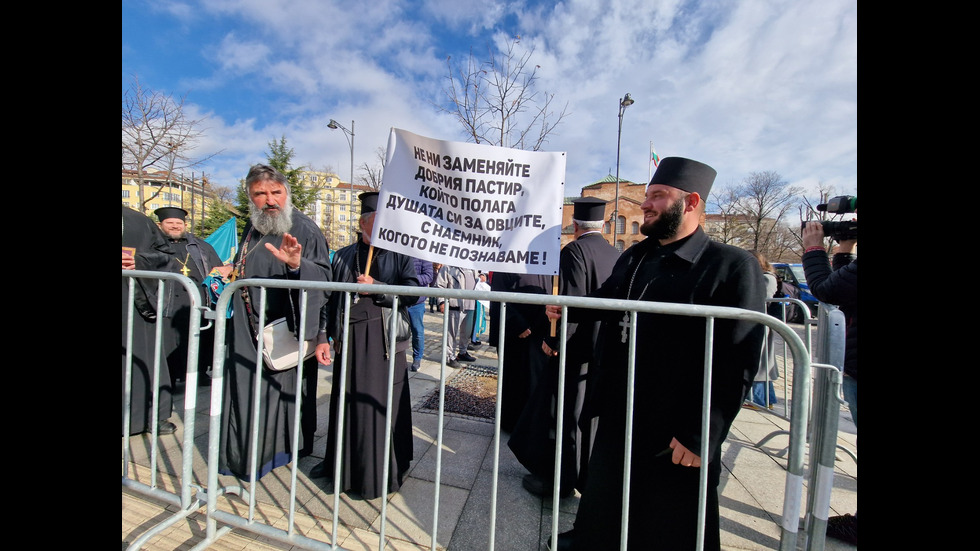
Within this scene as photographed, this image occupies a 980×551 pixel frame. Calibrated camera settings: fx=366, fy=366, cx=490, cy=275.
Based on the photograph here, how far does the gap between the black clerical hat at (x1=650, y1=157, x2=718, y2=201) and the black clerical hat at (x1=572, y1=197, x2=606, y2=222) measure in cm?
121

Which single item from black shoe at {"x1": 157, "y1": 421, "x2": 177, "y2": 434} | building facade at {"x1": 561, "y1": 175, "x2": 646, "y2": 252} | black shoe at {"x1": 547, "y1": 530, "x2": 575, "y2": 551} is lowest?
black shoe at {"x1": 157, "y1": 421, "x2": 177, "y2": 434}

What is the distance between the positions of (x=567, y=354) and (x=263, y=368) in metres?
2.12

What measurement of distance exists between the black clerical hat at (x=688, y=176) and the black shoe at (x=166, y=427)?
14.7 feet


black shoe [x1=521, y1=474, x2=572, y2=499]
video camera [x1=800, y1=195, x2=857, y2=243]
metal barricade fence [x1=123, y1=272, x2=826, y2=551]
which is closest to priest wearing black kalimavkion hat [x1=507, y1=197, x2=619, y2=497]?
black shoe [x1=521, y1=474, x2=572, y2=499]

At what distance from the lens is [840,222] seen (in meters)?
2.68

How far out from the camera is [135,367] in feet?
10.4

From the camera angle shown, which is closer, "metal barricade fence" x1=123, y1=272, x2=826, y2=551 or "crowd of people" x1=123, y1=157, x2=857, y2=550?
"metal barricade fence" x1=123, y1=272, x2=826, y2=551

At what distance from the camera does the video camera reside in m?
2.49

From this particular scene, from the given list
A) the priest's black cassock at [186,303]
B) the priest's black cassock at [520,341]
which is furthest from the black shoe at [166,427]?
the priest's black cassock at [520,341]

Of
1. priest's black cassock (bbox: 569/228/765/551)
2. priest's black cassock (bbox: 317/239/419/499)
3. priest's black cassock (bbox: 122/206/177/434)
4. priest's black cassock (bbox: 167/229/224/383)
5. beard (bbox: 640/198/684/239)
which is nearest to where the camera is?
priest's black cassock (bbox: 569/228/765/551)

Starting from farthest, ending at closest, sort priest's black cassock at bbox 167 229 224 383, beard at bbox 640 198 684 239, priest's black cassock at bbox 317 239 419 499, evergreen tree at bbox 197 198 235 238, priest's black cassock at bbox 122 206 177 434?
evergreen tree at bbox 197 198 235 238 < priest's black cassock at bbox 167 229 224 383 < priest's black cassock at bbox 122 206 177 434 < priest's black cassock at bbox 317 239 419 499 < beard at bbox 640 198 684 239

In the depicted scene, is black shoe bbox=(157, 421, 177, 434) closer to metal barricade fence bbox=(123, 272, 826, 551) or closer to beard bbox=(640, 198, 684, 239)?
metal barricade fence bbox=(123, 272, 826, 551)

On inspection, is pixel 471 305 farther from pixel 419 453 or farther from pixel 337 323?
pixel 337 323
